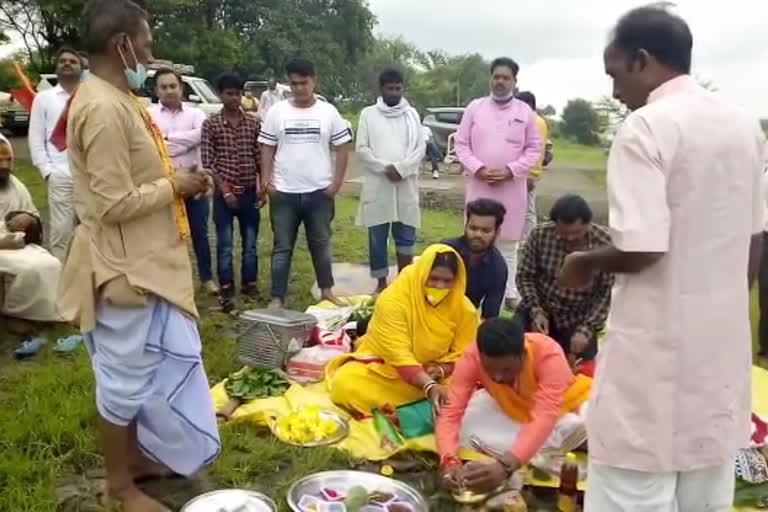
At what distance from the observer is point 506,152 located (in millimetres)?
5734

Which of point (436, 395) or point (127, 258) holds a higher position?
point (127, 258)

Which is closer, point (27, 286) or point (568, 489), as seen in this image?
point (568, 489)

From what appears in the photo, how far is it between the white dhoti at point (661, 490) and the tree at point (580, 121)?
30.8 meters

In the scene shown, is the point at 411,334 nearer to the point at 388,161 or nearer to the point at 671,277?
the point at 671,277

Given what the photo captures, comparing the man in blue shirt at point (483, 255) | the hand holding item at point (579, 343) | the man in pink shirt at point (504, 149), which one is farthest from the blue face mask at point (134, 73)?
the man in pink shirt at point (504, 149)

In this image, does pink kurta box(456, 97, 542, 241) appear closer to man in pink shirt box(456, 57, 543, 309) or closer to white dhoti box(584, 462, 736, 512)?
man in pink shirt box(456, 57, 543, 309)

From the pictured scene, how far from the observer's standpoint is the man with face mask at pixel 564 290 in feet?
14.1

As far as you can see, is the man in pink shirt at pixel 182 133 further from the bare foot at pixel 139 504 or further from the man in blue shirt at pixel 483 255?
the bare foot at pixel 139 504

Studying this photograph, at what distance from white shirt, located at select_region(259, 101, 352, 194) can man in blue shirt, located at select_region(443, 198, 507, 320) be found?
54.9 inches

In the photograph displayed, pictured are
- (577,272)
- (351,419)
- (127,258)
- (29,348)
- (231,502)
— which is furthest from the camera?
(29,348)

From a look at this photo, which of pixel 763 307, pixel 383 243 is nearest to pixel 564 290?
pixel 763 307

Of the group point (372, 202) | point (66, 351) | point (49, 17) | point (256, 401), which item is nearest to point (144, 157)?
point (256, 401)

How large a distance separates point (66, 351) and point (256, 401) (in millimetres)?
1436

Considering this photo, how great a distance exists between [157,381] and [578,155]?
1004 inches
